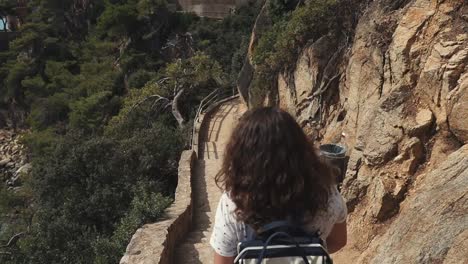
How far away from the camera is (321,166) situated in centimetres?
207

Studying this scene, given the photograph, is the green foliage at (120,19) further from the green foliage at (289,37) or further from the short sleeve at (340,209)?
the short sleeve at (340,209)

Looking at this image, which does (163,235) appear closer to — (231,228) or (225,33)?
(231,228)

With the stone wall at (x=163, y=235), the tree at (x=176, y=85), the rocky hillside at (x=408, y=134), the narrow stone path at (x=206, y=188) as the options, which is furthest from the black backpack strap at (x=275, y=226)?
the tree at (x=176, y=85)

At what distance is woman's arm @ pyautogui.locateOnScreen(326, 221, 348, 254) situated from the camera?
7.17ft

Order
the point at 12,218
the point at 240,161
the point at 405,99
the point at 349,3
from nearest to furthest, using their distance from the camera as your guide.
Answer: the point at 240,161
the point at 405,99
the point at 349,3
the point at 12,218

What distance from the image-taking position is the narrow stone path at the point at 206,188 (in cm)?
755

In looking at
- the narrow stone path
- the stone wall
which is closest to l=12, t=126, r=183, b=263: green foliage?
the stone wall

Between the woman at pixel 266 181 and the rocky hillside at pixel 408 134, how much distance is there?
1.90 meters

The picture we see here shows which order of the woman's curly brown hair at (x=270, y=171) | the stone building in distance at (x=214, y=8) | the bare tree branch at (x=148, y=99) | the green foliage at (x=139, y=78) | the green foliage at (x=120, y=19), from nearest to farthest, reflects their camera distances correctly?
the woman's curly brown hair at (x=270, y=171)
the bare tree branch at (x=148, y=99)
the green foliage at (x=139, y=78)
the green foliage at (x=120, y=19)
the stone building in distance at (x=214, y=8)

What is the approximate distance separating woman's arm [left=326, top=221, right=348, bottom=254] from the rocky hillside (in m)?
1.49

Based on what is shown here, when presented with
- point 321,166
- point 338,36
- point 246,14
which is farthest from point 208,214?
point 246,14

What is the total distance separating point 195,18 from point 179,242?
2729cm

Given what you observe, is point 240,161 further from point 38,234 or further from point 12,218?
point 12,218

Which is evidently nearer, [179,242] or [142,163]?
[179,242]
